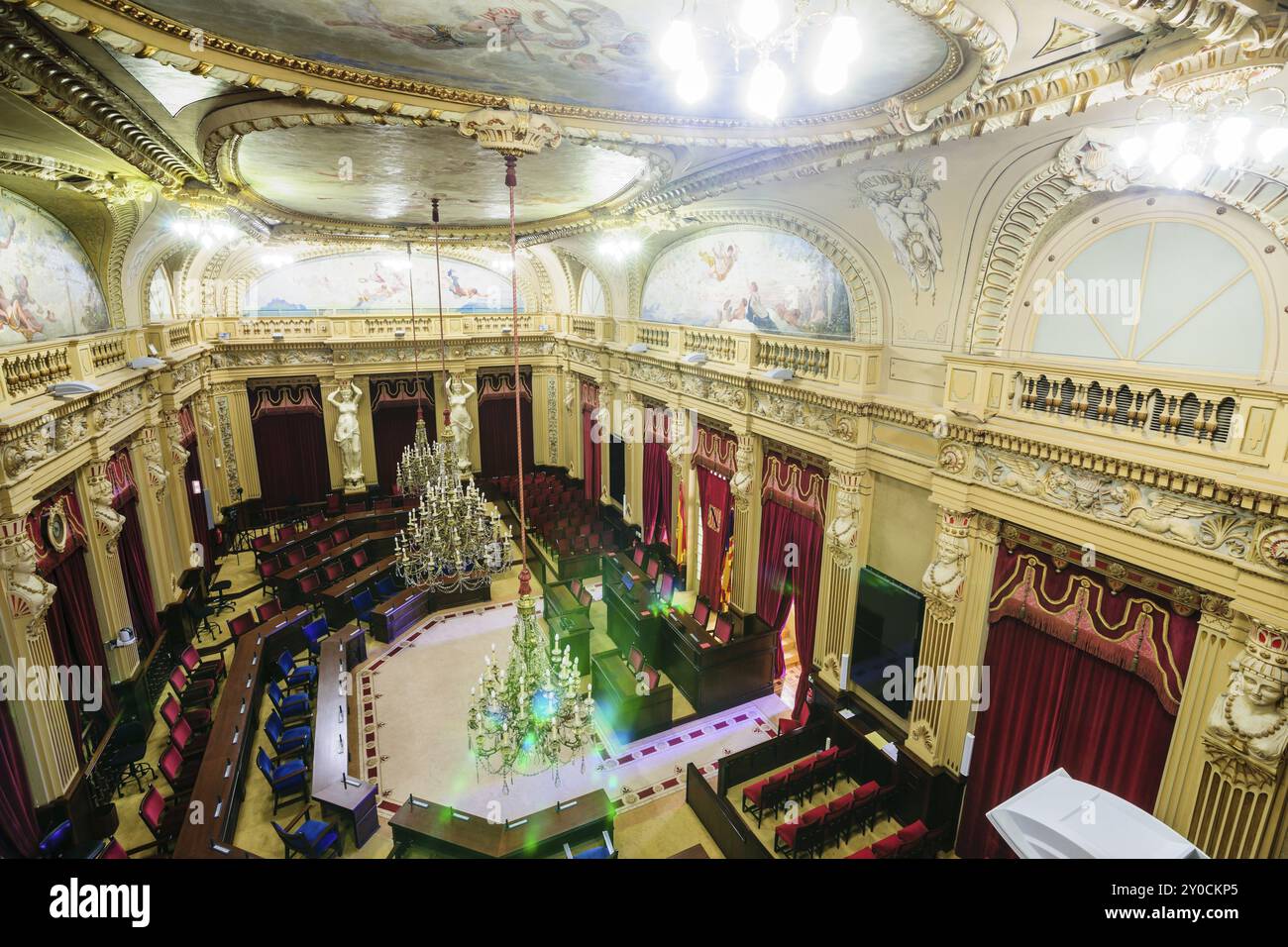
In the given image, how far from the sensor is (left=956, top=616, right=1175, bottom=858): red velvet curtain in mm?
5102

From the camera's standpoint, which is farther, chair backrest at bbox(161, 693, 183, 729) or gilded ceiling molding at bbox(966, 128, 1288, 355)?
chair backrest at bbox(161, 693, 183, 729)

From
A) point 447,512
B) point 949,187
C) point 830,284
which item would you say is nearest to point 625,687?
point 447,512

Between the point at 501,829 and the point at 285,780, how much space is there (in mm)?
2846

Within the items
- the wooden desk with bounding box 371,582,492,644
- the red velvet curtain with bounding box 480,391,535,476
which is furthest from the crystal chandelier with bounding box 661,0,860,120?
the red velvet curtain with bounding box 480,391,535,476

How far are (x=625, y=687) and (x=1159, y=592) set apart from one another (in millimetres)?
6091

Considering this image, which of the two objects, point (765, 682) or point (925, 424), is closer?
point (925, 424)

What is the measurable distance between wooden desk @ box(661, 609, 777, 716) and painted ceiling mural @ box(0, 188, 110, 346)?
8812mm

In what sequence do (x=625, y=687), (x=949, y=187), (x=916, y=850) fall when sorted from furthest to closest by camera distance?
(x=625, y=687)
(x=916, y=850)
(x=949, y=187)

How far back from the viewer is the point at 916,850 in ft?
21.1

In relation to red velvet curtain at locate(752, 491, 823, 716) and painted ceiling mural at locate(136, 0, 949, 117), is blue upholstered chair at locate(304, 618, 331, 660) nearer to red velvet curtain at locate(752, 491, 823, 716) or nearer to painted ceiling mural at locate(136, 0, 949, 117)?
red velvet curtain at locate(752, 491, 823, 716)

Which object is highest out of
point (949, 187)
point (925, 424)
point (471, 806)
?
point (949, 187)

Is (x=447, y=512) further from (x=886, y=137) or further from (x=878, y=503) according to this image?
(x=886, y=137)

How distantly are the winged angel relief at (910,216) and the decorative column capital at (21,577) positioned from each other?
28.5ft
